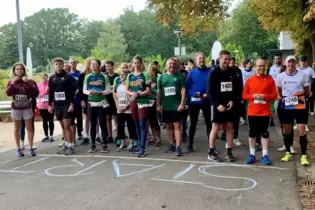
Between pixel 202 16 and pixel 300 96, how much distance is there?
9.42 m

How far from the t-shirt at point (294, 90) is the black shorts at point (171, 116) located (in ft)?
6.37

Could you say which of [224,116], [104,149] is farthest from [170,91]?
[104,149]

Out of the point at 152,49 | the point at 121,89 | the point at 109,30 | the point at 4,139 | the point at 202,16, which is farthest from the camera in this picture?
the point at 152,49

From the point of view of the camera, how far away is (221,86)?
6797 mm

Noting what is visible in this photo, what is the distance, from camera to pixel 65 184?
5734 mm

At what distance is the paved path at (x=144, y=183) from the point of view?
15.8 ft

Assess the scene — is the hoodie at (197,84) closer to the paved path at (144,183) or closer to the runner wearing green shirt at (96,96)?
the paved path at (144,183)

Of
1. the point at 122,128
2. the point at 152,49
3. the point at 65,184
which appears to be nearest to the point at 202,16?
the point at 122,128

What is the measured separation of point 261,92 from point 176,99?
1667 millimetres

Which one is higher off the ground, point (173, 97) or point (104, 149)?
point (173, 97)

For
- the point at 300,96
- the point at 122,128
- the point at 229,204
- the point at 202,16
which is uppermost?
the point at 202,16

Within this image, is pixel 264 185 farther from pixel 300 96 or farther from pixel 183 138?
pixel 183 138

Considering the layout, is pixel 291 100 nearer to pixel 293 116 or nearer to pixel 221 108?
pixel 293 116

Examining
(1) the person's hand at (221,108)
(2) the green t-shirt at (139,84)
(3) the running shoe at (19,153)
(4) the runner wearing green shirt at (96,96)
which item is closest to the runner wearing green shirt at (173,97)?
(2) the green t-shirt at (139,84)
